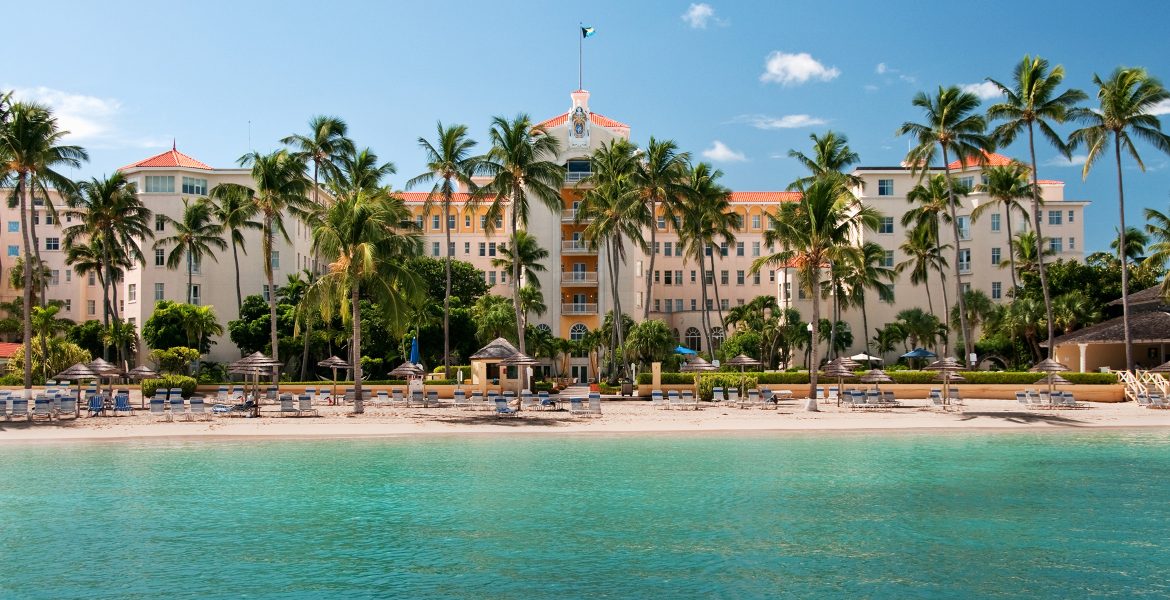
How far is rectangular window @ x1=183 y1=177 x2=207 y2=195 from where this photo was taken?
64.7 meters

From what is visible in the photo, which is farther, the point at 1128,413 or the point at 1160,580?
the point at 1128,413

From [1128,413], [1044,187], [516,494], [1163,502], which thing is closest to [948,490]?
[1163,502]

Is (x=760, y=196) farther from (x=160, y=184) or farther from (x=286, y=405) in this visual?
(x=286, y=405)

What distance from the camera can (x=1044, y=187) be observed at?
73750mm

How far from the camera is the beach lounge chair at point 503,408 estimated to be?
31688 mm

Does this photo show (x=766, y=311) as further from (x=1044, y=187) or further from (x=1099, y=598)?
(x=1099, y=598)

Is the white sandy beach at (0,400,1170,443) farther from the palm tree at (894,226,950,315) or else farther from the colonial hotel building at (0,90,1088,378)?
the colonial hotel building at (0,90,1088,378)

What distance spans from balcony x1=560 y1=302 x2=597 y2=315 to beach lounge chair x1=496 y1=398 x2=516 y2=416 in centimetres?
3611

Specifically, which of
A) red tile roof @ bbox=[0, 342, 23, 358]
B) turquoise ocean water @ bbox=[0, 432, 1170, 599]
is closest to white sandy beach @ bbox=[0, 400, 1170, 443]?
turquoise ocean water @ bbox=[0, 432, 1170, 599]

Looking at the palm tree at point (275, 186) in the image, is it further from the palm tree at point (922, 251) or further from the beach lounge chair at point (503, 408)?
the palm tree at point (922, 251)

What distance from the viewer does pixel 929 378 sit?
140 feet

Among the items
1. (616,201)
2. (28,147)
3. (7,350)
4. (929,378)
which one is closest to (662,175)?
(616,201)

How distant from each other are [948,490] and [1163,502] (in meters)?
3.73

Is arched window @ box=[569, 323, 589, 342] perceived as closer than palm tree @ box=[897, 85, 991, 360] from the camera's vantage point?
No
